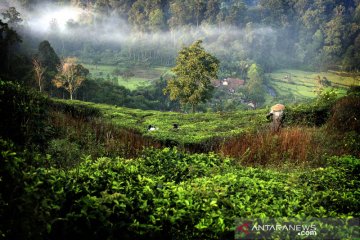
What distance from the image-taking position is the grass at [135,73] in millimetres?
64944

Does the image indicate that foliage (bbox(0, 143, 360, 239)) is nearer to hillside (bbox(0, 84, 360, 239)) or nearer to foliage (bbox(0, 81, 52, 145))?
hillside (bbox(0, 84, 360, 239))

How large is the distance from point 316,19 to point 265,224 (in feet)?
364

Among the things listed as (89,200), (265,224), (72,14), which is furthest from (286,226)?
(72,14)

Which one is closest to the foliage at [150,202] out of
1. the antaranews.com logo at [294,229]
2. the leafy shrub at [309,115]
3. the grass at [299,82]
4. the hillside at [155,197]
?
the hillside at [155,197]

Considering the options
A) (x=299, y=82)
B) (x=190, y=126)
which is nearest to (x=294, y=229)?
(x=190, y=126)

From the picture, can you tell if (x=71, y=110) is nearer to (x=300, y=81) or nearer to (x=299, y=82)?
(x=299, y=82)

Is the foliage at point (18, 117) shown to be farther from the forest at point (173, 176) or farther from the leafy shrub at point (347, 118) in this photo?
the leafy shrub at point (347, 118)

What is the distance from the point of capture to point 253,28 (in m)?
95.6

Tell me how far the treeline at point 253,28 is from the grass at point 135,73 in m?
9.17

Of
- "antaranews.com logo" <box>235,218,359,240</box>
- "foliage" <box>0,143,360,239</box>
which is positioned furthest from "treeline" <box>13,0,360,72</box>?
"antaranews.com logo" <box>235,218,359,240</box>

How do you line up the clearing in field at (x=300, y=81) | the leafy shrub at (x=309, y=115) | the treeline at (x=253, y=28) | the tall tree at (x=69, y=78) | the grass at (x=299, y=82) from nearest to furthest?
the leafy shrub at (x=309, y=115), the tall tree at (x=69, y=78), the grass at (x=299, y=82), the clearing in field at (x=300, y=81), the treeline at (x=253, y=28)

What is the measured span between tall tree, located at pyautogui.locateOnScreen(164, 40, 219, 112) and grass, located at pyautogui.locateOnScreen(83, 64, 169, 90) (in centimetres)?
3076

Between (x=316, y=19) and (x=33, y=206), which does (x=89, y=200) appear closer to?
(x=33, y=206)

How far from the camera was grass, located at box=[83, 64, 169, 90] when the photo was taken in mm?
64944
